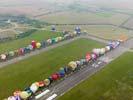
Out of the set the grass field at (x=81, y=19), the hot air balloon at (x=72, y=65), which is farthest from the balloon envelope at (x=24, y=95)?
the grass field at (x=81, y=19)

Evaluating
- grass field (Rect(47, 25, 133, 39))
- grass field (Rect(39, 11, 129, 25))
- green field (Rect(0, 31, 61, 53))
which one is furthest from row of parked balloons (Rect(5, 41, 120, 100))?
grass field (Rect(39, 11, 129, 25))

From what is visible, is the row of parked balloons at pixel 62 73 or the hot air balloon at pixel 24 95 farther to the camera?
the row of parked balloons at pixel 62 73

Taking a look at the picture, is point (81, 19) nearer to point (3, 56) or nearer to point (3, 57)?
point (3, 56)

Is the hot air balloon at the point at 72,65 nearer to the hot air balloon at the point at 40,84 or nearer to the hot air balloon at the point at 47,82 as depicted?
the hot air balloon at the point at 47,82

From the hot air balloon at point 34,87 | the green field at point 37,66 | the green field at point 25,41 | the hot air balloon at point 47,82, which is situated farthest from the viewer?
the green field at point 25,41

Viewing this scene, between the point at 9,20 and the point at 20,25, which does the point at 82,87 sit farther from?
the point at 9,20

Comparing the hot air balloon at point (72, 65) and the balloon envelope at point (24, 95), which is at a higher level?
the hot air balloon at point (72, 65)

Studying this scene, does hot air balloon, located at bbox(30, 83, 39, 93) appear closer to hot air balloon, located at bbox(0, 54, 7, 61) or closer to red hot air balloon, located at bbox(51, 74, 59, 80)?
red hot air balloon, located at bbox(51, 74, 59, 80)

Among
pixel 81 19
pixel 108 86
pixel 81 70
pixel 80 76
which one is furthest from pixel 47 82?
pixel 81 19
